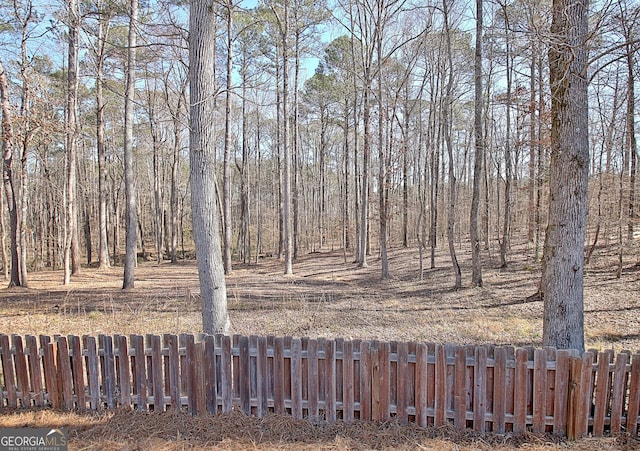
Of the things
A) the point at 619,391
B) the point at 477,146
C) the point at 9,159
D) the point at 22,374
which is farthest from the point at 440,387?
the point at 9,159

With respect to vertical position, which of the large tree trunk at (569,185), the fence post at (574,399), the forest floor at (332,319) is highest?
the large tree trunk at (569,185)

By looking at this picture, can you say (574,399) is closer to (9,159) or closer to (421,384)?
(421,384)

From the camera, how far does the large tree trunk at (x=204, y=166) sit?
429cm

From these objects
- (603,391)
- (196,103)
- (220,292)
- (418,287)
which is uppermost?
(196,103)

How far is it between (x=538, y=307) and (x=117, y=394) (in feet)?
25.4

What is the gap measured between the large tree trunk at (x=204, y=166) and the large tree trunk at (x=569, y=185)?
158 inches

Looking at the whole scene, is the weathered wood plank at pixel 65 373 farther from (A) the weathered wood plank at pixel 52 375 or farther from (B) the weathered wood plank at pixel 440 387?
(B) the weathered wood plank at pixel 440 387

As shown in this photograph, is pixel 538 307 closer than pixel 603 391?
No

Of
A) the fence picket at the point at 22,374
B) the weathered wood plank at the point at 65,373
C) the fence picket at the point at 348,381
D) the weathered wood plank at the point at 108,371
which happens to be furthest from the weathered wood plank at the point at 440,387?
the fence picket at the point at 22,374

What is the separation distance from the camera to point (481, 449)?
9.28ft

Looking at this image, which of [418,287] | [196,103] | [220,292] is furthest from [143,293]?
[418,287]

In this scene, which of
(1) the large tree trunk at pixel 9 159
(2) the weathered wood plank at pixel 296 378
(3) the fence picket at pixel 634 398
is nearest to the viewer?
(3) the fence picket at pixel 634 398

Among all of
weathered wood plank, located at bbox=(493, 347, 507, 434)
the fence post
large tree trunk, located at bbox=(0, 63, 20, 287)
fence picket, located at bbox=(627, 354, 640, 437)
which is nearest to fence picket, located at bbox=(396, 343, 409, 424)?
weathered wood plank, located at bbox=(493, 347, 507, 434)

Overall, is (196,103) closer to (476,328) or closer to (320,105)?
(476,328)
